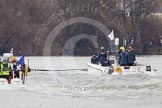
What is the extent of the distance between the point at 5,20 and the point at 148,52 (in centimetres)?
2104

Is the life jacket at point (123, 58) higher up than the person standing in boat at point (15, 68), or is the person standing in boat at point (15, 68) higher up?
the life jacket at point (123, 58)

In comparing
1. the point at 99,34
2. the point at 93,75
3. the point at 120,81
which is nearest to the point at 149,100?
the point at 120,81

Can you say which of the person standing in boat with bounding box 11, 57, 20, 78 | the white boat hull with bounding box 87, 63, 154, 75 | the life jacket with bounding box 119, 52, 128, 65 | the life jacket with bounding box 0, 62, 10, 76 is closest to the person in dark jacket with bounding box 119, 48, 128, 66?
the life jacket with bounding box 119, 52, 128, 65

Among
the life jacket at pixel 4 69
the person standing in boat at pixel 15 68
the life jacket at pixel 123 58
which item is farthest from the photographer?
the life jacket at pixel 123 58

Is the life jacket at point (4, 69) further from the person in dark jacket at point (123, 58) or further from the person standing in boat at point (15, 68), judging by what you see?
the person in dark jacket at point (123, 58)

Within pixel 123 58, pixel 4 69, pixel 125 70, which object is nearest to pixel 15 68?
pixel 4 69

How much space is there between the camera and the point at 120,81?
2727 cm

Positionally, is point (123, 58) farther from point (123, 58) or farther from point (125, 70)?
point (125, 70)

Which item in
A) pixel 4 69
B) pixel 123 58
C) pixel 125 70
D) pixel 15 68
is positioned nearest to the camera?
pixel 4 69

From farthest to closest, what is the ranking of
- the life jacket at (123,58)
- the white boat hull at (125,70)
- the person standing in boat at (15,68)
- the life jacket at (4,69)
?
the life jacket at (123,58), the white boat hull at (125,70), the person standing in boat at (15,68), the life jacket at (4,69)

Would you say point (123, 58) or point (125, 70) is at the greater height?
point (123, 58)

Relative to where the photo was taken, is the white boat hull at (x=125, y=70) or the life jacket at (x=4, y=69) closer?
the life jacket at (x=4, y=69)

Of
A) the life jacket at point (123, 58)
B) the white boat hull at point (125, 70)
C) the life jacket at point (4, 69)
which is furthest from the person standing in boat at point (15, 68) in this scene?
the life jacket at point (123, 58)

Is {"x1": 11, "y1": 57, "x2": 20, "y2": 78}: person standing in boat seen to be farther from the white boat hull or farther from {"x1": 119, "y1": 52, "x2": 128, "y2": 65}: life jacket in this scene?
{"x1": 119, "y1": 52, "x2": 128, "y2": 65}: life jacket
